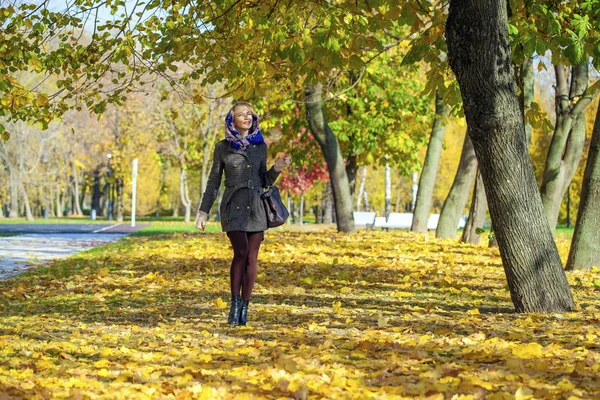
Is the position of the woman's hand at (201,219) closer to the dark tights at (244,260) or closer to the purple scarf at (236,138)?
the dark tights at (244,260)

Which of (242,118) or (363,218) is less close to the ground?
(242,118)

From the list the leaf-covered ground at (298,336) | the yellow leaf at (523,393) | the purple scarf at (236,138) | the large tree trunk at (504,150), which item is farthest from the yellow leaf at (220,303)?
the yellow leaf at (523,393)

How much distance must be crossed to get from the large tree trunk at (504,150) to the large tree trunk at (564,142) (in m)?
6.63

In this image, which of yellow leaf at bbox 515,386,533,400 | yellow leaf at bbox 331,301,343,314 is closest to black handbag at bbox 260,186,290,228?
yellow leaf at bbox 331,301,343,314

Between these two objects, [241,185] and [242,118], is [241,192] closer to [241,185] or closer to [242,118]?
[241,185]

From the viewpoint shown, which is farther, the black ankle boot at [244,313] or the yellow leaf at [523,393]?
the black ankle boot at [244,313]

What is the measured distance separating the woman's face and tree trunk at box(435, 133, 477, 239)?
1255cm

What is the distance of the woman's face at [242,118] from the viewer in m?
7.66

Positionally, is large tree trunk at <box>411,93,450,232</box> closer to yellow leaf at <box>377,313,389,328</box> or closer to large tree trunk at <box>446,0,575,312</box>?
large tree trunk at <box>446,0,575,312</box>

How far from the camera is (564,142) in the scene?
14.7 metres

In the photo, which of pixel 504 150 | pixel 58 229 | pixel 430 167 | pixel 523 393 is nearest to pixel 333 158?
pixel 430 167

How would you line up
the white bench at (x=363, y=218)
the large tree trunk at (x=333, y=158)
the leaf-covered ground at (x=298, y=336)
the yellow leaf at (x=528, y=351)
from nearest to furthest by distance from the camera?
the leaf-covered ground at (x=298, y=336), the yellow leaf at (x=528, y=351), the large tree trunk at (x=333, y=158), the white bench at (x=363, y=218)

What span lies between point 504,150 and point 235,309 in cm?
284

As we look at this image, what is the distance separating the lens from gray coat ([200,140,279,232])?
765cm
